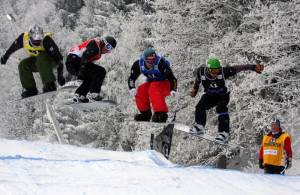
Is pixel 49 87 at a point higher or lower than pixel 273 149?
higher

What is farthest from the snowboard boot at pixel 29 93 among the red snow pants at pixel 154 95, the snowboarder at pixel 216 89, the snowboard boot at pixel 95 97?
the snowboarder at pixel 216 89

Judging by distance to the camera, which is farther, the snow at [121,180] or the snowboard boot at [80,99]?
the snowboard boot at [80,99]

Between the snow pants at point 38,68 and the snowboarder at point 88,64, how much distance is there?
435 millimetres

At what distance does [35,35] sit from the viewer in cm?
905

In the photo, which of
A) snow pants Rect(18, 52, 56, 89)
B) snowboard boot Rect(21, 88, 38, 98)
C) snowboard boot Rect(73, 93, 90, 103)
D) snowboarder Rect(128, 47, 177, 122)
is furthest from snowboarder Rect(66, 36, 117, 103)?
snowboard boot Rect(21, 88, 38, 98)

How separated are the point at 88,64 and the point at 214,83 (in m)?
2.30

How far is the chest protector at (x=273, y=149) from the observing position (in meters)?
9.12

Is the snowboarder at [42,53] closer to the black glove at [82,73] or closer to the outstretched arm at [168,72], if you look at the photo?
the black glove at [82,73]

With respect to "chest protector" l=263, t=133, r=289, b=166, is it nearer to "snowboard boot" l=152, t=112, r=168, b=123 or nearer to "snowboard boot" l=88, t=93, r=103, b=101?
"snowboard boot" l=152, t=112, r=168, b=123

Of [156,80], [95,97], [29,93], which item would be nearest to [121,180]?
[156,80]

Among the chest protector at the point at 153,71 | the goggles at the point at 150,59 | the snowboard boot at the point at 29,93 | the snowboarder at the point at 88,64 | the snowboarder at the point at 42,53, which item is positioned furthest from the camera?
the snowboard boot at the point at 29,93

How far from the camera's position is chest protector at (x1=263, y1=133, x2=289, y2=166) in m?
9.12

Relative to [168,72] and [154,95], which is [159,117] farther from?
[168,72]

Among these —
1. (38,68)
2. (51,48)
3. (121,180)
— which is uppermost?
Result: (51,48)
